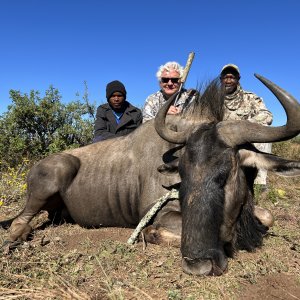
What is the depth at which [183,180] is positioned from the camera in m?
3.33

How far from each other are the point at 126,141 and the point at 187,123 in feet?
3.61

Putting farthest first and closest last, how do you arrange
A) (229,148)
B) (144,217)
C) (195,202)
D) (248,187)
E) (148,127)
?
1. (148,127)
2. (144,217)
3. (248,187)
4. (229,148)
5. (195,202)

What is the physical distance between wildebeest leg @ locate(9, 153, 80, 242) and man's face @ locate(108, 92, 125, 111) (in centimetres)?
213

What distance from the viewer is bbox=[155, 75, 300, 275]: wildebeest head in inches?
118

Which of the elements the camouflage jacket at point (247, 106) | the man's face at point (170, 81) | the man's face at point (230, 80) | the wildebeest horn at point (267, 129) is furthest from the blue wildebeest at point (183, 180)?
the man's face at point (230, 80)

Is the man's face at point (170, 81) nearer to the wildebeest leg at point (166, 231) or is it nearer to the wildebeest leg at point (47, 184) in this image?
the wildebeest leg at point (47, 184)

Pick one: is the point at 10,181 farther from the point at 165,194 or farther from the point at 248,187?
the point at 248,187

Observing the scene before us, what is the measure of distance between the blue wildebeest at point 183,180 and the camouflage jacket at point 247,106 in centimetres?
275

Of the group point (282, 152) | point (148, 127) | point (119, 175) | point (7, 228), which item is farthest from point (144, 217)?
point (282, 152)

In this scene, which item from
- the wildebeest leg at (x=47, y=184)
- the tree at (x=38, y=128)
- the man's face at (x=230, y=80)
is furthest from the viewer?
the tree at (x=38, y=128)

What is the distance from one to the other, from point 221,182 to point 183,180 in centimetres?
35

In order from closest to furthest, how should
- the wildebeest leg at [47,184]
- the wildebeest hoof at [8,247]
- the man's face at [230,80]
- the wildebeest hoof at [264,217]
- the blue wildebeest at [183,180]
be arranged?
the blue wildebeest at [183,180], the wildebeest hoof at [8,247], the wildebeest hoof at [264,217], the wildebeest leg at [47,184], the man's face at [230,80]

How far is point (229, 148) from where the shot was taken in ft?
10.9

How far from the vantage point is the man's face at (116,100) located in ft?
23.1
